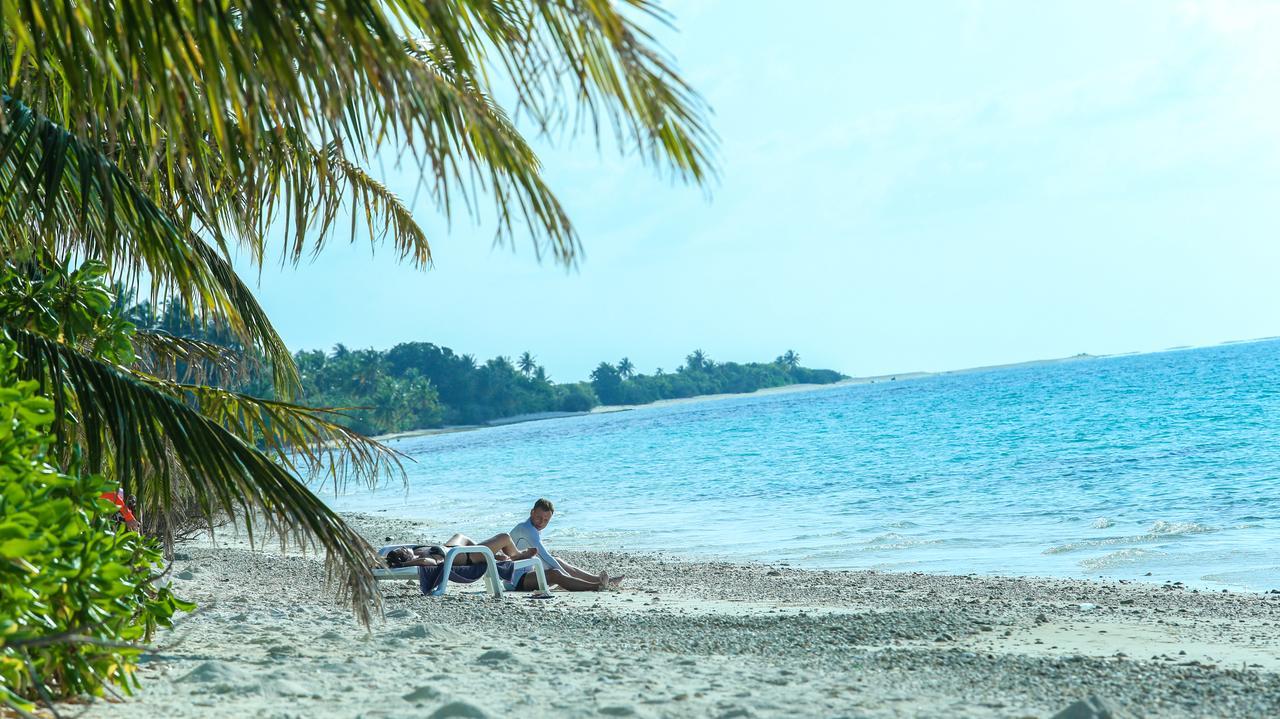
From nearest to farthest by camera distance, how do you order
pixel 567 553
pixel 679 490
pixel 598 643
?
1. pixel 598 643
2. pixel 567 553
3. pixel 679 490

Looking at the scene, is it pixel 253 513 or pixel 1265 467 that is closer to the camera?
pixel 253 513

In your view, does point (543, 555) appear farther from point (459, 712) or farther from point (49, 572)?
point (49, 572)

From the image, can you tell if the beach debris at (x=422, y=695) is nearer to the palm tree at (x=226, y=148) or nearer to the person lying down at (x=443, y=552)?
the palm tree at (x=226, y=148)

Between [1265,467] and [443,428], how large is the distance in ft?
253

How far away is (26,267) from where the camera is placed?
4.12m

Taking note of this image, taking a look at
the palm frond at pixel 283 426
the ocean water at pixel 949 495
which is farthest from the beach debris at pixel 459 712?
the ocean water at pixel 949 495

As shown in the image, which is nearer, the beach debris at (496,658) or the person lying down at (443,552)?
the beach debris at (496,658)

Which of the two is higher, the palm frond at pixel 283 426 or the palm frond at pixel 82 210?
the palm frond at pixel 82 210

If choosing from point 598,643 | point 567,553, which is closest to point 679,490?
point 567,553

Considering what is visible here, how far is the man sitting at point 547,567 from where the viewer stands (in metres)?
8.49

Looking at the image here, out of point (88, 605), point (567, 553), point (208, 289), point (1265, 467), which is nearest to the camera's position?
point (88, 605)

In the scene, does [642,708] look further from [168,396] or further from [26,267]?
[26,267]

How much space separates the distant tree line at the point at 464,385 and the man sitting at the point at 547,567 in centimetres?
4569

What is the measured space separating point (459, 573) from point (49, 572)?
5333mm
